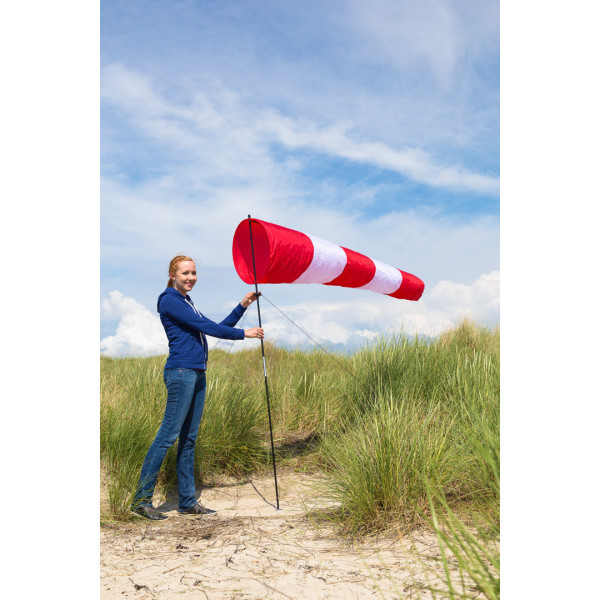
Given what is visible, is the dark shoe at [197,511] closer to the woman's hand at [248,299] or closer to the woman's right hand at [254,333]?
the woman's right hand at [254,333]

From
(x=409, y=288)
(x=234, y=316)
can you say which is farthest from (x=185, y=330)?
(x=409, y=288)

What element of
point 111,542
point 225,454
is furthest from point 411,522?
point 225,454

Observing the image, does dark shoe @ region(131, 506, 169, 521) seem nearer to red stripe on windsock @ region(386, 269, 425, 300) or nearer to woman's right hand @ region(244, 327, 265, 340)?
woman's right hand @ region(244, 327, 265, 340)

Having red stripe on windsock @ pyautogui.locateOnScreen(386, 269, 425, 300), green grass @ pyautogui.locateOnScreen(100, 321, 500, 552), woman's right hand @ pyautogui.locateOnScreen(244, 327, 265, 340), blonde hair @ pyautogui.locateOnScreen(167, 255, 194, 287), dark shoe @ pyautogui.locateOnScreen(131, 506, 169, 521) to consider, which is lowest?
dark shoe @ pyautogui.locateOnScreen(131, 506, 169, 521)

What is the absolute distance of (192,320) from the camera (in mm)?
4164

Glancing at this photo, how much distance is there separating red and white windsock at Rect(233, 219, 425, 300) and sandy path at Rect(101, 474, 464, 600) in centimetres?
221

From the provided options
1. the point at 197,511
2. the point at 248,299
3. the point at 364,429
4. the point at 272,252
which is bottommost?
the point at 197,511

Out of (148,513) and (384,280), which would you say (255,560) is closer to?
(148,513)

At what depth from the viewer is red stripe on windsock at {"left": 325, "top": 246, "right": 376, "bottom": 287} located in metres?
5.30

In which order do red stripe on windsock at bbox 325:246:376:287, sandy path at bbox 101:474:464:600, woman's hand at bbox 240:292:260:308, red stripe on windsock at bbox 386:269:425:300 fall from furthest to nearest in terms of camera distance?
red stripe on windsock at bbox 386:269:425:300
red stripe on windsock at bbox 325:246:376:287
woman's hand at bbox 240:292:260:308
sandy path at bbox 101:474:464:600

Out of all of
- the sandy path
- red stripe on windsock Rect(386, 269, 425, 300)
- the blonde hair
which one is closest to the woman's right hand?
the blonde hair

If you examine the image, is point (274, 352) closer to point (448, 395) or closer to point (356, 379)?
point (356, 379)

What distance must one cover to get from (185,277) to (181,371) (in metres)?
0.81

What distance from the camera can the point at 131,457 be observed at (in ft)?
16.1
